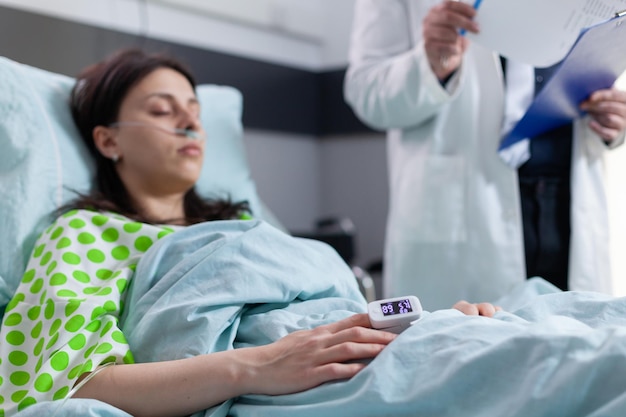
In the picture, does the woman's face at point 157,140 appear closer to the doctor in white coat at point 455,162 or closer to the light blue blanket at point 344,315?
the light blue blanket at point 344,315

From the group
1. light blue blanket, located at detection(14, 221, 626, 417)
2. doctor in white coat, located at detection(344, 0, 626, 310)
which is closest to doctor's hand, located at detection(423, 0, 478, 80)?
doctor in white coat, located at detection(344, 0, 626, 310)

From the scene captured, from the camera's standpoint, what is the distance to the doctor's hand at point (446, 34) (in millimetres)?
1663

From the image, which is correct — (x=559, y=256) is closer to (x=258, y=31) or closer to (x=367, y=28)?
(x=367, y=28)

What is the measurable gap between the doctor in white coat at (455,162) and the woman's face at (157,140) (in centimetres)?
57

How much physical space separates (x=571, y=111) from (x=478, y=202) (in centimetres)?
34

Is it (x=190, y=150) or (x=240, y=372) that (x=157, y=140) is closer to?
(x=190, y=150)

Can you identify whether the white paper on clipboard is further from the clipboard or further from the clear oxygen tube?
the clear oxygen tube

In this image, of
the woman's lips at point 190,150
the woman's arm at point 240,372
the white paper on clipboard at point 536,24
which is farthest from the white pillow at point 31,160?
the white paper on clipboard at point 536,24

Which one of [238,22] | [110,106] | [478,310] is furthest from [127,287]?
[238,22]

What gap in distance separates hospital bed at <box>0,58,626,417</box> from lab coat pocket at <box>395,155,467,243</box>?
0.41 m

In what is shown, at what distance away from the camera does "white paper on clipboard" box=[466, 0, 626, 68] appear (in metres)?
1.47

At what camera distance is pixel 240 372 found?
3.64 feet

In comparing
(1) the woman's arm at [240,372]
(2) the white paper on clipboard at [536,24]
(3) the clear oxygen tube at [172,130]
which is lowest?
(1) the woman's arm at [240,372]

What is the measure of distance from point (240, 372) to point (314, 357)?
126mm
